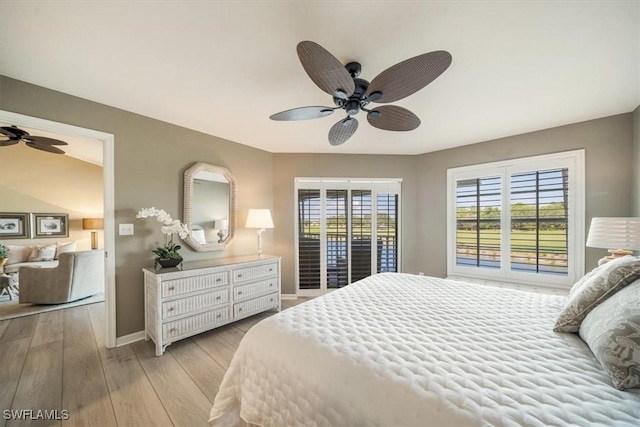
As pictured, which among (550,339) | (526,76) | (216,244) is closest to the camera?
(550,339)

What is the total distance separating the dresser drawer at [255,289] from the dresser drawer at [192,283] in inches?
8.0

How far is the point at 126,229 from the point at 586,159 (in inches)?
192

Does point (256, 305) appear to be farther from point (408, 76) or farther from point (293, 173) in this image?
point (408, 76)

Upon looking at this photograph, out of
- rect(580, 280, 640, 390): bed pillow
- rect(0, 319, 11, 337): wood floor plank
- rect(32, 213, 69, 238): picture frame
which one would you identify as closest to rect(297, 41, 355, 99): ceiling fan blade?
rect(580, 280, 640, 390): bed pillow

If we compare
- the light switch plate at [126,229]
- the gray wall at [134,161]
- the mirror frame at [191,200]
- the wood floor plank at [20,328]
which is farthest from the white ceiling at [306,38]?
the wood floor plank at [20,328]

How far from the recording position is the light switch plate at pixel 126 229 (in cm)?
236

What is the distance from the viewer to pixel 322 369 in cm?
97

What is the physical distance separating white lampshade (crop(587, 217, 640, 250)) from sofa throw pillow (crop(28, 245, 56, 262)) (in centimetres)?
821

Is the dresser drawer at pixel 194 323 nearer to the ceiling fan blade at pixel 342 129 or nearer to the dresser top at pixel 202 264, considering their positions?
the dresser top at pixel 202 264

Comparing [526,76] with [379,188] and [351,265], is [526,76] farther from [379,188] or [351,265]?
[351,265]

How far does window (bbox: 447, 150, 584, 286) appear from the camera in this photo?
2.71 m

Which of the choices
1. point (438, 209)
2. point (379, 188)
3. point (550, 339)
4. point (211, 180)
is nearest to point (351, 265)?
point (379, 188)

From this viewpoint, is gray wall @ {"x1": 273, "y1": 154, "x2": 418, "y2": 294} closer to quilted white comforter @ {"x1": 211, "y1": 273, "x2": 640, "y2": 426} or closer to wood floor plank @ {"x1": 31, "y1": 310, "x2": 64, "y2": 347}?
quilted white comforter @ {"x1": 211, "y1": 273, "x2": 640, "y2": 426}

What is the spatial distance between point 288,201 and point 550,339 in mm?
3222
